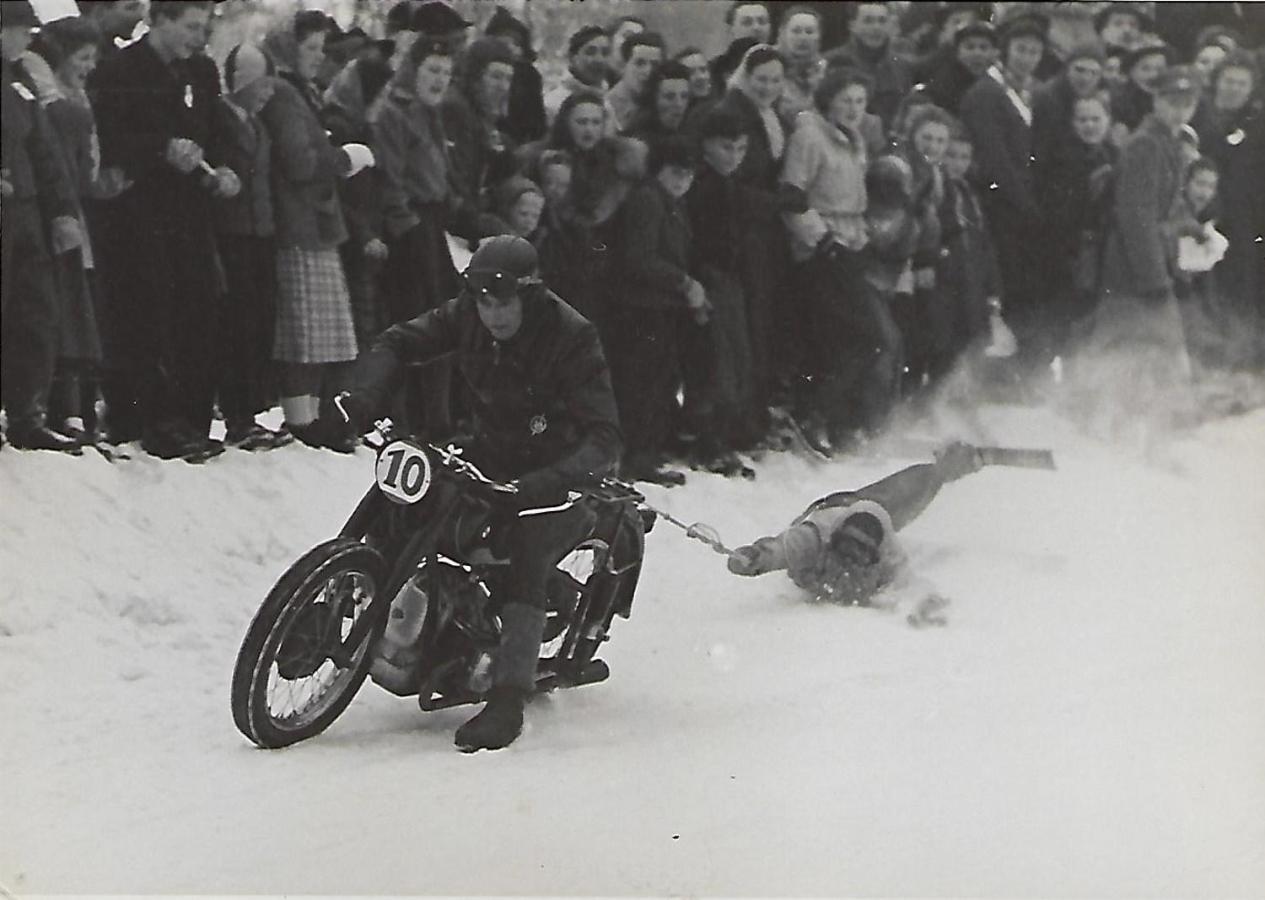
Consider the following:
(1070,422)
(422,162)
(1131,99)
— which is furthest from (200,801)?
(1131,99)

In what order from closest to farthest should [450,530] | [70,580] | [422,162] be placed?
[450,530]
[70,580]
[422,162]

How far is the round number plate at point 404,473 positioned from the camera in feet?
9.93

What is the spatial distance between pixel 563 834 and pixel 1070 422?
61.4 inches

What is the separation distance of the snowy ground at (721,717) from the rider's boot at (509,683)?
4 cm

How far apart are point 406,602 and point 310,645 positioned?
0.21 m

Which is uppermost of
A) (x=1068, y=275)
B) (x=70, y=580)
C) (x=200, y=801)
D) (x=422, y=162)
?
(x=422, y=162)

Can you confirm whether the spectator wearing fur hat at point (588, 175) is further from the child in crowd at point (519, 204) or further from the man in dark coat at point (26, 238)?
the man in dark coat at point (26, 238)

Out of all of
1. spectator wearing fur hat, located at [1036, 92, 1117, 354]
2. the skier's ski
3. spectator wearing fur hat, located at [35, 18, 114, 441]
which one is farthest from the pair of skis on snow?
spectator wearing fur hat, located at [35, 18, 114, 441]

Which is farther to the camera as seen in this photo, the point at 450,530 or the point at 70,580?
the point at 70,580

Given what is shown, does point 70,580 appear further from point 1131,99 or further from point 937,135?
point 1131,99

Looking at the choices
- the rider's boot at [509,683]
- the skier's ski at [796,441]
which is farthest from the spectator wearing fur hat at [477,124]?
the rider's boot at [509,683]

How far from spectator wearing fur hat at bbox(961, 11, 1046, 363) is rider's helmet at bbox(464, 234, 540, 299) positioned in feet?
3.80

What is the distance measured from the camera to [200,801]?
127 inches

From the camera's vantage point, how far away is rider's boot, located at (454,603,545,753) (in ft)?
10.5
